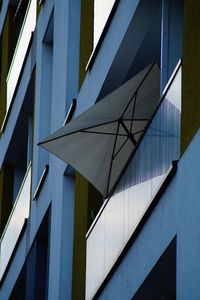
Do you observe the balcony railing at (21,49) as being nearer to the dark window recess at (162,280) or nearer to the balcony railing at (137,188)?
the balcony railing at (137,188)

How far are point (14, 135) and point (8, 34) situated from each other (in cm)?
366

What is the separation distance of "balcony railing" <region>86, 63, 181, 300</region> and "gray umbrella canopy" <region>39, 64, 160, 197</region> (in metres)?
1.10

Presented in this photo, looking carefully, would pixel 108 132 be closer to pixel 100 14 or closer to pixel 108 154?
pixel 108 154

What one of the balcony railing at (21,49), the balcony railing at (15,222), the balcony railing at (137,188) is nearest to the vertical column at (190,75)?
the balcony railing at (137,188)

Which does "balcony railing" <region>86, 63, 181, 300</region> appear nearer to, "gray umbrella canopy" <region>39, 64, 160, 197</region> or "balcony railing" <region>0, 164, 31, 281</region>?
"gray umbrella canopy" <region>39, 64, 160, 197</region>

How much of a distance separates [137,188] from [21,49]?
12.8m

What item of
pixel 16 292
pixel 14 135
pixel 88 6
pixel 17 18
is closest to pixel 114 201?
pixel 88 6

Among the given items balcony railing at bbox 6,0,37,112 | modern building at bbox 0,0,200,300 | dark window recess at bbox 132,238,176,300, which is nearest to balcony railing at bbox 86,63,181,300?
modern building at bbox 0,0,200,300

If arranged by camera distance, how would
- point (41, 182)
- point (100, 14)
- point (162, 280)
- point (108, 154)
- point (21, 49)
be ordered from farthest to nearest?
point (21, 49) < point (41, 182) < point (100, 14) < point (108, 154) < point (162, 280)

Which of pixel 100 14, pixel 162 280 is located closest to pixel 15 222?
pixel 100 14

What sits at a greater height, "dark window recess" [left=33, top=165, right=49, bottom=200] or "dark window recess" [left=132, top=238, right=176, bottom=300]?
"dark window recess" [left=33, top=165, right=49, bottom=200]

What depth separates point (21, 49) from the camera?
86.7 ft

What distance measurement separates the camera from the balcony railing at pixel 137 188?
1282 cm

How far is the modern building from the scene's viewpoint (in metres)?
12.4
